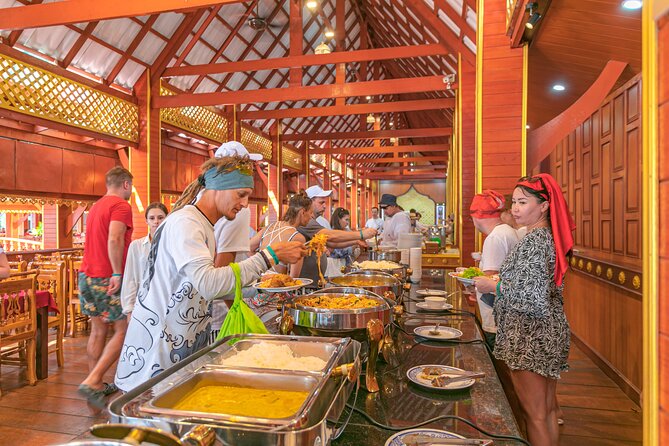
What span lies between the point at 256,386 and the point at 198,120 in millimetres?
8179

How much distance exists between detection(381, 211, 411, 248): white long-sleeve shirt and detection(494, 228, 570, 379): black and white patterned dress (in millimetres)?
4174

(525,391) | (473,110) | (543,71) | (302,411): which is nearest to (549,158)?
(473,110)

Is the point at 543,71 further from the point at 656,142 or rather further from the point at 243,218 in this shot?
the point at 656,142

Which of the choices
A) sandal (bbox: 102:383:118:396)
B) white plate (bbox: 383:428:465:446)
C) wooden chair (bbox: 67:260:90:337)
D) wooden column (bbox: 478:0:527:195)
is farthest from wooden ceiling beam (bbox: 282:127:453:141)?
white plate (bbox: 383:428:465:446)

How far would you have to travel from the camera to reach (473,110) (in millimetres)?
5703

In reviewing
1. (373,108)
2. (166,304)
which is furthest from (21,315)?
(373,108)

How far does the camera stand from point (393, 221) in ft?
20.9

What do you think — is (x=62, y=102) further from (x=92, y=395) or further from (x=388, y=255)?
(x=388, y=255)

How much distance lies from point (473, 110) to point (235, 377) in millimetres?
5467

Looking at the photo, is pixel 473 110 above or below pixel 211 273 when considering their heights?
above

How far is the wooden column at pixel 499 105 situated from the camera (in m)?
3.55

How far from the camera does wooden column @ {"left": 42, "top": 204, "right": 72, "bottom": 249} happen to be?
7567 millimetres

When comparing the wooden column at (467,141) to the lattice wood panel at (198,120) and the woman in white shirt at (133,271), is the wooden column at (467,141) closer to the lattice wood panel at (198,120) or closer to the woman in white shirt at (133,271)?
the woman in white shirt at (133,271)

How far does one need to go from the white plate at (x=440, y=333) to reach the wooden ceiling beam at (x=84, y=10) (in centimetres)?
259
